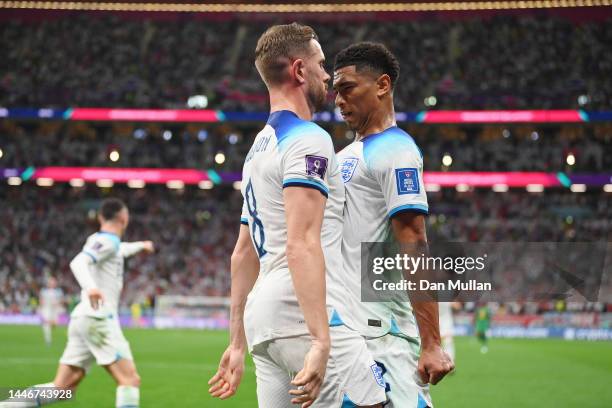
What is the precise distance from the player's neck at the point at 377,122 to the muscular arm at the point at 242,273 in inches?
34.8

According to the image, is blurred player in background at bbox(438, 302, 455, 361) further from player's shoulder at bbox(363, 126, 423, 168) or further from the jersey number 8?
the jersey number 8

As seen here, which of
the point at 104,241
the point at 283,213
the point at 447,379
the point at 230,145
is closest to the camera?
the point at 283,213

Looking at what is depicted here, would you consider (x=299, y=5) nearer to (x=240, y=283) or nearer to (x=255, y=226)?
(x=240, y=283)

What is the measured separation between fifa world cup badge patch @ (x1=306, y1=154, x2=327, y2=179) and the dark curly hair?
1.16 metres

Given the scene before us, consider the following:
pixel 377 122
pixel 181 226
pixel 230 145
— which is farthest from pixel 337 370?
pixel 230 145

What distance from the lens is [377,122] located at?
4.20 metres

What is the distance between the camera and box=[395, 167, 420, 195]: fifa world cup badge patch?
3.81 m

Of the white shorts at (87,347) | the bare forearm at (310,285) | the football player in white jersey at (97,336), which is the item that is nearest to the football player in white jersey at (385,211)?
the bare forearm at (310,285)

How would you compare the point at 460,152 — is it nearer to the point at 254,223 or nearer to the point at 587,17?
the point at 587,17

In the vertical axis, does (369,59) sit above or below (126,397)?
above

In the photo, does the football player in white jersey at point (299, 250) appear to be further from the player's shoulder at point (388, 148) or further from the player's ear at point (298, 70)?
the player's shoulder at point (388, 148)

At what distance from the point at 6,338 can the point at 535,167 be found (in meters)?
26.7

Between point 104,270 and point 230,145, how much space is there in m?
35.0

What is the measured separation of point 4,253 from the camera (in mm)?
39781
